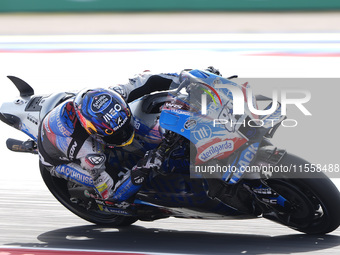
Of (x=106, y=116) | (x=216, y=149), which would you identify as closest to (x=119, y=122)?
(x=106, y=116)

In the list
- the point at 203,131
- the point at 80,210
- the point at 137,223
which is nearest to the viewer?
the point at 203,131

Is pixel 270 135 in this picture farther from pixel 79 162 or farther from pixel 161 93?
pixel 79 162

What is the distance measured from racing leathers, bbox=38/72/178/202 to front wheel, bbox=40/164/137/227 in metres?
0.25

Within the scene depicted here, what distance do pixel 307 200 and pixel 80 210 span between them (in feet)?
6.27

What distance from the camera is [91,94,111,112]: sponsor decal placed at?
459cm

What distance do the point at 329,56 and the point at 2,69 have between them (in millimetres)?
5249

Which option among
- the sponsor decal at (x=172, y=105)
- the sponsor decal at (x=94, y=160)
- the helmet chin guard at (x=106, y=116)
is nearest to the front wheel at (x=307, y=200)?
the sponsor decal at (x=172, y=105)

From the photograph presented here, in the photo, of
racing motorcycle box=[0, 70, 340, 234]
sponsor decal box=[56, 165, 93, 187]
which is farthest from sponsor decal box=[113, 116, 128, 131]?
sponsor decal box=[56, 165, 93, 187]

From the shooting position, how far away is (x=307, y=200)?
4430 millimetres

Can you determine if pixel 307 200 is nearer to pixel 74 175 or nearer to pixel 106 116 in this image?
pixel 106 116

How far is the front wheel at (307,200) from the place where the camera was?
14.2 ft

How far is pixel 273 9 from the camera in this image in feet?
43.5

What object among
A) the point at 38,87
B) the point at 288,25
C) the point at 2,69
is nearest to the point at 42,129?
the point at 38,87

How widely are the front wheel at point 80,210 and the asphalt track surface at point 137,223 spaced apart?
0.07 meters
